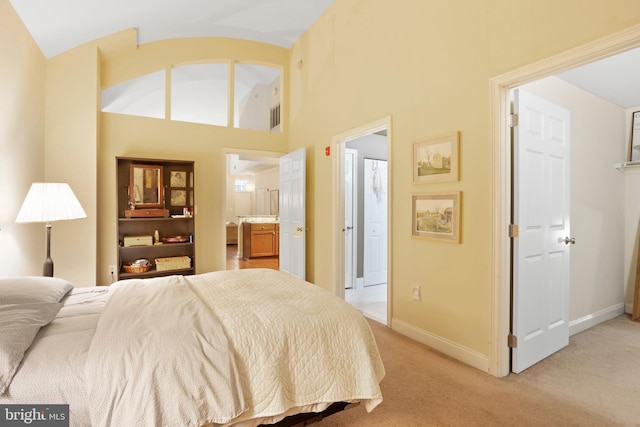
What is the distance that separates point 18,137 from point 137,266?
185 cm

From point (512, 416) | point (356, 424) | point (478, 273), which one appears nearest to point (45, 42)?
point (356, 424)

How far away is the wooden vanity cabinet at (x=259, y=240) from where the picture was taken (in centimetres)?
714

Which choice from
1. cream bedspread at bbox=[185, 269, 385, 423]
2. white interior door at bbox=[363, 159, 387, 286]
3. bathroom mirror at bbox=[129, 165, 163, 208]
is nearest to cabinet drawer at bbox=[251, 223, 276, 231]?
white interior door at bbox=[363, 159, 387, 286]

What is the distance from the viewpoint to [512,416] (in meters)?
1.80

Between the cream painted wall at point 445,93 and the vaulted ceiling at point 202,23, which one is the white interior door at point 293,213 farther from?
the vaulted ceiling at point 202,23

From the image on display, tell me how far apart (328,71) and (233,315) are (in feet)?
11.5

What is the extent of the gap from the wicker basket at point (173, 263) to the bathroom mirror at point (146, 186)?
2.36ft

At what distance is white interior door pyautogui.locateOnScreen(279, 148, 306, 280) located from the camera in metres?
4.28

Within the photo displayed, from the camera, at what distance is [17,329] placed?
118cm

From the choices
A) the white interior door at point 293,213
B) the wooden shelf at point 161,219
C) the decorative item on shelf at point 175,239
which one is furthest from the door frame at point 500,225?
the decorative item on shelf at point 175,239

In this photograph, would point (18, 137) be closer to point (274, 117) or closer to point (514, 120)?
point (274, 117)

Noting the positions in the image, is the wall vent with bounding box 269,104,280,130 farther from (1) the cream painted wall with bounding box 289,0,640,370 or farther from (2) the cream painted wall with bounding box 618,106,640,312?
(2) the cream painted wall with bounding box 618,106,640,312

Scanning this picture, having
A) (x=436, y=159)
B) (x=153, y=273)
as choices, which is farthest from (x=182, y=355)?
(x=153, y=273)

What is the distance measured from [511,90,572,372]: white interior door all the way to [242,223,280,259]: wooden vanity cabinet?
5549 millimetres
